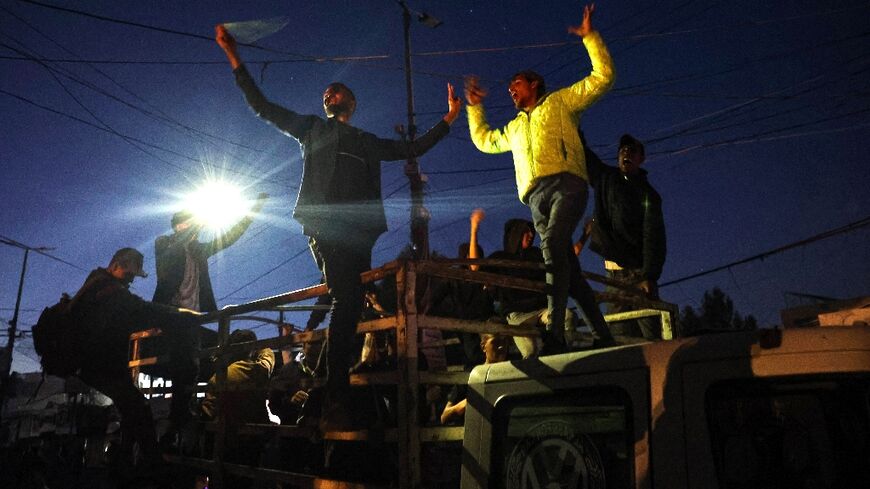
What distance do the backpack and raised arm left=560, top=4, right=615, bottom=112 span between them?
508 centimetres

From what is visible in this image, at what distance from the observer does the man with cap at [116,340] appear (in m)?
5.66

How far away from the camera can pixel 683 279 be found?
15.2 meters

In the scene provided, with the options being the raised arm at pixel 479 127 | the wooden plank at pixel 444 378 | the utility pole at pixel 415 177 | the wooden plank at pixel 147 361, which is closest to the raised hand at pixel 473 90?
the raised arm at pixel 479 127

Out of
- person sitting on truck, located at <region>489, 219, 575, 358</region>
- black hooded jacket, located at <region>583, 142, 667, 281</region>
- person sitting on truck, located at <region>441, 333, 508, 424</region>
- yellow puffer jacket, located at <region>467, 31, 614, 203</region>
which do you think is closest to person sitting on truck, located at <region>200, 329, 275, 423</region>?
person sitting on truck, located at <region>441, 333, 508, 424</region>

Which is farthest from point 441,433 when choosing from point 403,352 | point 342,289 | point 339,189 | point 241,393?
point 241,393

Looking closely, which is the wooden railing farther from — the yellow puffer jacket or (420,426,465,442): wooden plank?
the yellow puffer jacket

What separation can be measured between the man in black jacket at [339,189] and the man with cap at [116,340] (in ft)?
7.46

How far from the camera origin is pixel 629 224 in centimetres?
549

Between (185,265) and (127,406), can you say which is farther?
(185,265)

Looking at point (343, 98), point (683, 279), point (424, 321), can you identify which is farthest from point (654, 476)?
point (683, 279)

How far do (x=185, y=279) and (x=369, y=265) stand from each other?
4104 mm

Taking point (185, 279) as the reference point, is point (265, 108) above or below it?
above

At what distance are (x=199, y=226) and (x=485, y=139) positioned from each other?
457cm

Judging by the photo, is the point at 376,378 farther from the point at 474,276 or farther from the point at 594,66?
the point at 594,66
